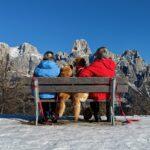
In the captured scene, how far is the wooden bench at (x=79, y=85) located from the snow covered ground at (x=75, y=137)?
74 centimetres

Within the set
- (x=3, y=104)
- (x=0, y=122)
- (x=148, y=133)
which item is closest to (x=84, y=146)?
(x=148, y=133)

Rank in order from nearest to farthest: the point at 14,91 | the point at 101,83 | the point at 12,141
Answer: the point at 12,141
the point at 101,83
the point at 14,91

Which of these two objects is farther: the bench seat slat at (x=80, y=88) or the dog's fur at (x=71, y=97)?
the dog's fur at (x=71, y=97)

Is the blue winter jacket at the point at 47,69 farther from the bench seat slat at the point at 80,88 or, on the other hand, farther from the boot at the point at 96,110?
the boot at the point at 96,110

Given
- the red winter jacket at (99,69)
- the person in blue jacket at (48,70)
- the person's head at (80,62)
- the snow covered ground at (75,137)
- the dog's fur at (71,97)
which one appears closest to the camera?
the snow covered ground at (75,137)

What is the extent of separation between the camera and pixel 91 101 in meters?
11.7

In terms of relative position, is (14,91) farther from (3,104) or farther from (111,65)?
(111,65)

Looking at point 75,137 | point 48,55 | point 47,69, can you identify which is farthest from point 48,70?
point 75,137

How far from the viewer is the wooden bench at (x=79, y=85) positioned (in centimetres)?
1145

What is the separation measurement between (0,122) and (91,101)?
6.96ft

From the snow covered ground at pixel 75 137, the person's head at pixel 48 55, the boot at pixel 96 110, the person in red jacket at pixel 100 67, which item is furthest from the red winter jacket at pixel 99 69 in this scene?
the snow covered ground at pixel 75 137

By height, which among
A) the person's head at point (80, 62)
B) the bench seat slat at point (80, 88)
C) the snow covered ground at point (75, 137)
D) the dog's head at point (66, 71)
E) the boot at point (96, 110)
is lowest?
the snow covered ground at point (75, 137)

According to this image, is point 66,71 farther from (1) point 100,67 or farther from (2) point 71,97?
(1) point 100,67

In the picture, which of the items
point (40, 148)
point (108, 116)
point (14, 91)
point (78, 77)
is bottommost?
point (40, 148)
